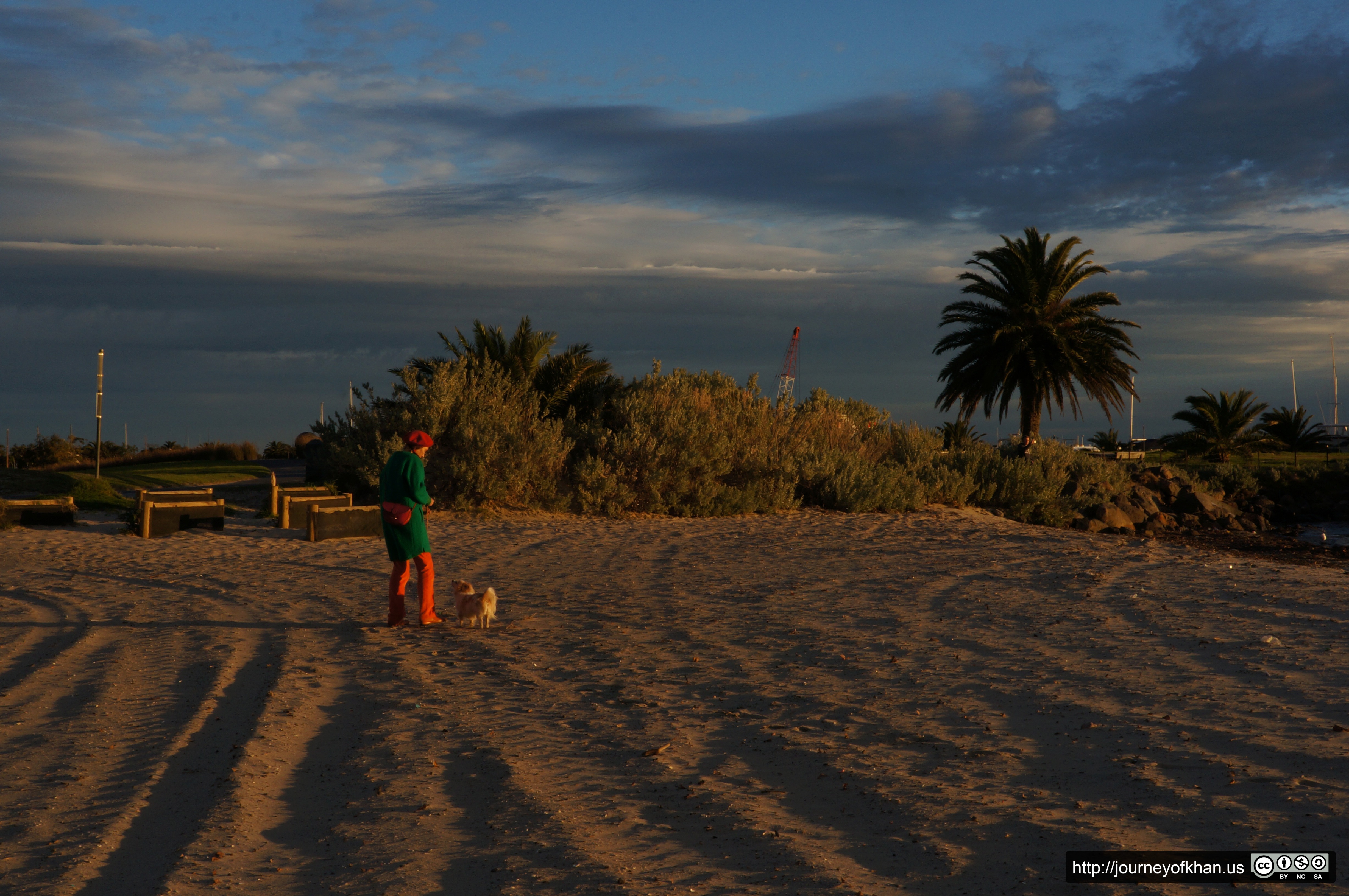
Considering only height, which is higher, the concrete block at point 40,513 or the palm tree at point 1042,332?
the palm tree at point 1042,332

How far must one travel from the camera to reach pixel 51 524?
50.2 ft

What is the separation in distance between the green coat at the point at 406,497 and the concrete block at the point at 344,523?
20.4 ft

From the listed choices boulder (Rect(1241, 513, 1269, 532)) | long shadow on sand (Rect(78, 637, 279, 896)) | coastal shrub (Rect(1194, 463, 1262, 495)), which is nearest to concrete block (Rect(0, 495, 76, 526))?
long shadow on sand (Rect(78, 637, 279, 896))

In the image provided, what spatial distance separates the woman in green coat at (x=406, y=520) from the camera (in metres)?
8.13

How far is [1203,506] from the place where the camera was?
73.6ft

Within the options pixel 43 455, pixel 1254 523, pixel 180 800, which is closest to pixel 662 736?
pixel 180 800

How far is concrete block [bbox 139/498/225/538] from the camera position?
14.4 meters

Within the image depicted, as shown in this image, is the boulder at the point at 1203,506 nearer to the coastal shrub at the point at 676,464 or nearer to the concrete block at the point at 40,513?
the coastal shrub at the point at 676,464

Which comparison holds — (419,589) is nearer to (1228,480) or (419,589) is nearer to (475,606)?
(475,606)

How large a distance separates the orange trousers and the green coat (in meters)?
0.10

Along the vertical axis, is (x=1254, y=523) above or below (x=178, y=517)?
below

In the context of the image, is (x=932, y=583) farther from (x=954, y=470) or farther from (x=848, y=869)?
(x=954, y=470)

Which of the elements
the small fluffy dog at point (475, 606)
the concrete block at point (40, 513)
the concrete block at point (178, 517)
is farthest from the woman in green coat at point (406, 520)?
the concrete block at point (40, 513)

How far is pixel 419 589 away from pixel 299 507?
793 cm
